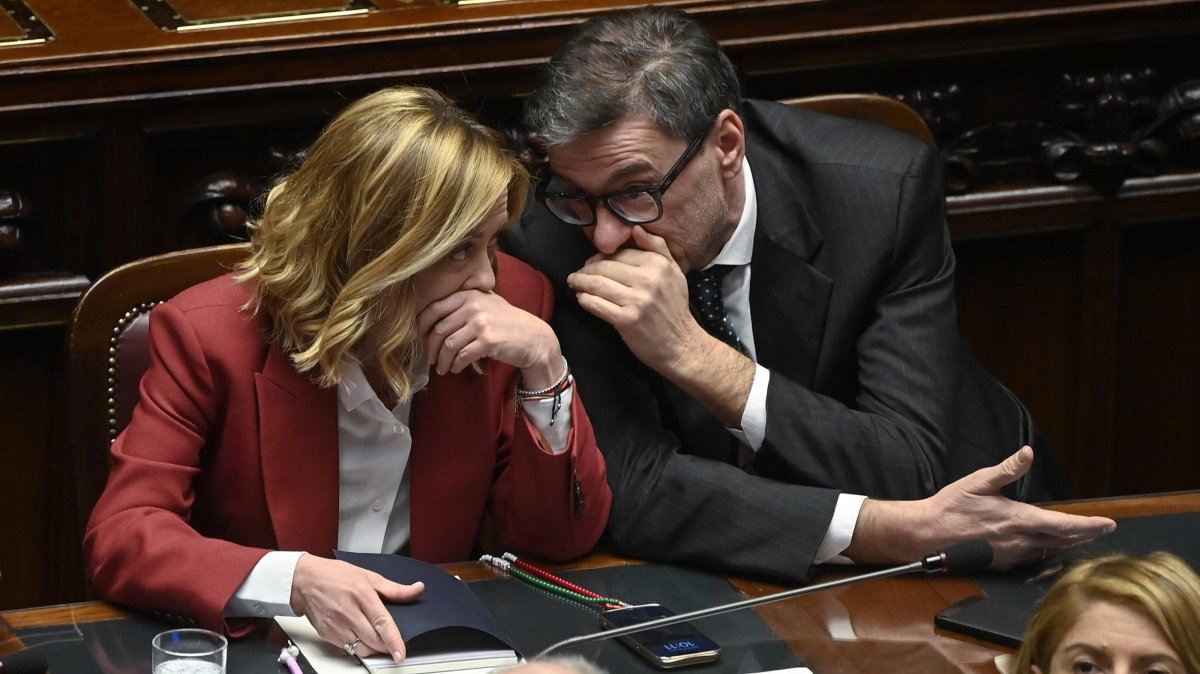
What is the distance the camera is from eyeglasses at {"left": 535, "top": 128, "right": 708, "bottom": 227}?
2.46m

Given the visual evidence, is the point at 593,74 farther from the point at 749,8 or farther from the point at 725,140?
the point at 749,8

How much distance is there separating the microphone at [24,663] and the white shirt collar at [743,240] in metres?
1.25

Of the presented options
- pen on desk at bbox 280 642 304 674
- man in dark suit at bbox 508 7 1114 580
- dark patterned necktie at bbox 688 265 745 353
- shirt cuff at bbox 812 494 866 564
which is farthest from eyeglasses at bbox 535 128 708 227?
pen on desk at bbox 280 642 304 674

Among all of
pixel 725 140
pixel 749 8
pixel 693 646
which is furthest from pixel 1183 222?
pixel 693 646

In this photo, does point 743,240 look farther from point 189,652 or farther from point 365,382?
point 189,652

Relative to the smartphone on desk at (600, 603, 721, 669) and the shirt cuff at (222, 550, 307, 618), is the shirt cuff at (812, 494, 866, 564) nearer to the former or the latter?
the smartphone on desk at (600, 603, 721, 669)

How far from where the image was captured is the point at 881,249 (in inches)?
102

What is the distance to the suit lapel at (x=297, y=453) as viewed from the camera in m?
2.18

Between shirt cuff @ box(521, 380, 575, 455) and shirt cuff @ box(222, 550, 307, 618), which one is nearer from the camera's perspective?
shirt cuff @ box(222, 550, 307, 618)

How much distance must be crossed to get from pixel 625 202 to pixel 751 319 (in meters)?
0.31

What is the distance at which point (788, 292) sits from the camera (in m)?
2.60

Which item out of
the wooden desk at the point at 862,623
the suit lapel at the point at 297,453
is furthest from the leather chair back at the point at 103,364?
the wooden desk at the point at 862,623

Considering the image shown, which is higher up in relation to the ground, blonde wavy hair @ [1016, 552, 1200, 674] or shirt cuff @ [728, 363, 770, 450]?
blonde wavy hair @ [1016, 552, 1200, 674]

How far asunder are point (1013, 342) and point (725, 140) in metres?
1.13
